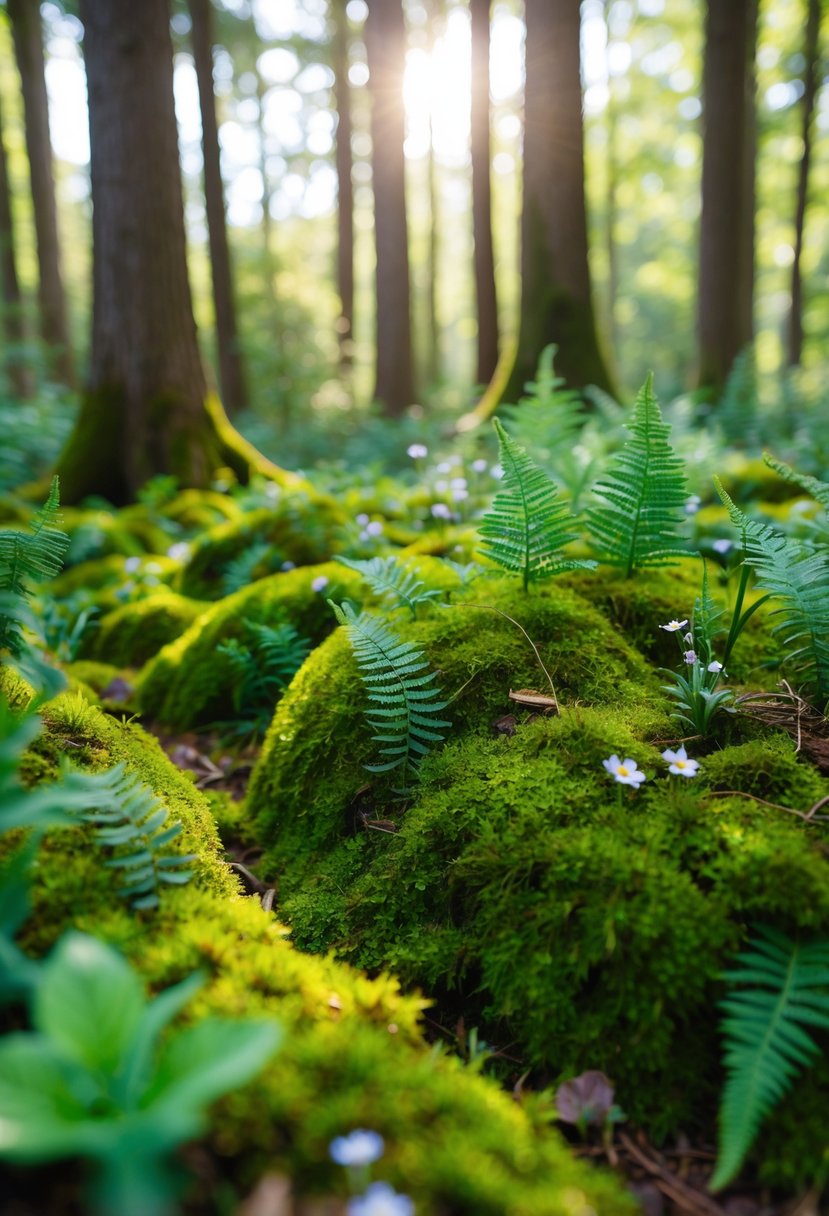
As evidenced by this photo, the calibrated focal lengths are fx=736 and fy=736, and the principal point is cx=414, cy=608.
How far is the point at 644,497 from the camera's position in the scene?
2.66 m

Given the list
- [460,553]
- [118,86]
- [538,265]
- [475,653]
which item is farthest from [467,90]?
[475,653]

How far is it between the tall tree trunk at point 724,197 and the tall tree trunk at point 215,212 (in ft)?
24.8

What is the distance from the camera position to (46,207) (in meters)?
13.4

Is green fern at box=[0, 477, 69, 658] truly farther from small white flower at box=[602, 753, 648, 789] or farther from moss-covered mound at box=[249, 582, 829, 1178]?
small white flower at box=[602, 753, 648, 789]

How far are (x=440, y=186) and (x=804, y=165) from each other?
558 inches

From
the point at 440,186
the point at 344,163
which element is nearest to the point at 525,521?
the point at 344,163

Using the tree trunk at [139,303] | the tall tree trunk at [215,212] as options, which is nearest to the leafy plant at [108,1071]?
the tree trunk at [139,303]

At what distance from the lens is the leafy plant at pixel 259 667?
3088mm

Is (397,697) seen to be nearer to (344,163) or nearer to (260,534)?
(260,534)

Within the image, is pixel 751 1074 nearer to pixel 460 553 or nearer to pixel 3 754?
pixel 3 754

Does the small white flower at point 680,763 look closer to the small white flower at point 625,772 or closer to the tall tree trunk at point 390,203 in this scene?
the small white flower at point 625,772

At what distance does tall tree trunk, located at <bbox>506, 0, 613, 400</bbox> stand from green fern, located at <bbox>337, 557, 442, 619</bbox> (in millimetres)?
5852

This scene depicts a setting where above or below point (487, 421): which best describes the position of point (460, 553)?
below

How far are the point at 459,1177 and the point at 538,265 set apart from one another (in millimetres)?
8512
